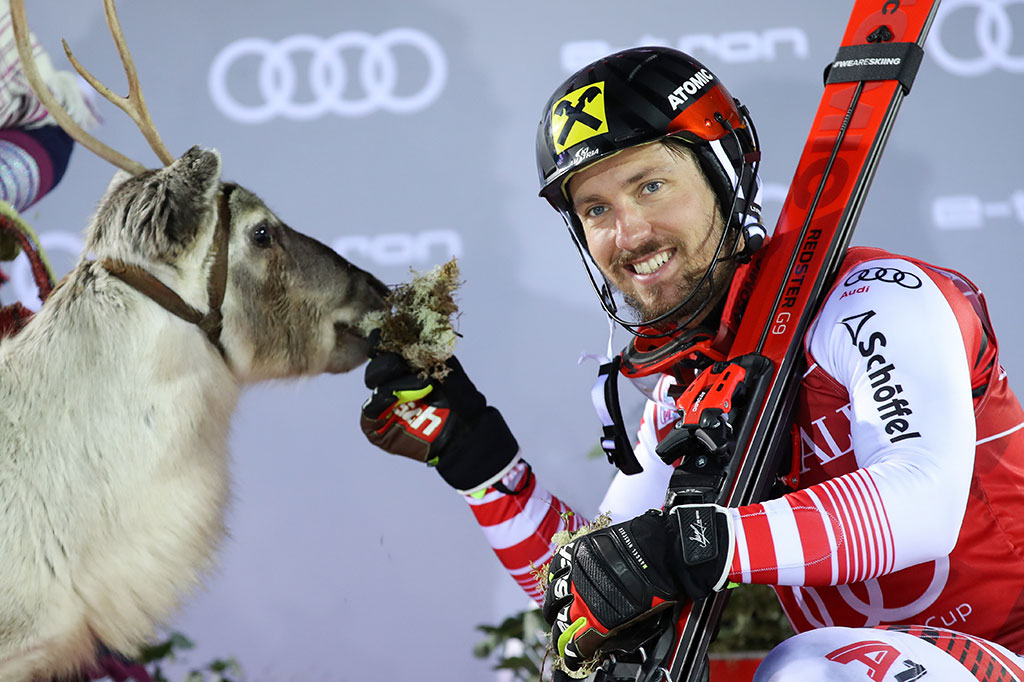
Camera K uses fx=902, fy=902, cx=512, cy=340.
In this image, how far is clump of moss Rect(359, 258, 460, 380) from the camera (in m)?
1.95

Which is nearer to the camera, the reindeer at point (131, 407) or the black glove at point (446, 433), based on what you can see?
the reindeer at point (131, 407)

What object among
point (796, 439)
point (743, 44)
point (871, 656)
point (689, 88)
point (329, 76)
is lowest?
point (871, 656)

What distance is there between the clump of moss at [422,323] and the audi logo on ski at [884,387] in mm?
900

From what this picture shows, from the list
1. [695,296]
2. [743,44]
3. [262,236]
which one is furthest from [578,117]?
[743,44]

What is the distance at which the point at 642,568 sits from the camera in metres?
1.22

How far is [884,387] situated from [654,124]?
65 centimetres

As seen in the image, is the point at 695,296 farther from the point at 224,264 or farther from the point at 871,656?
the point at 224,264

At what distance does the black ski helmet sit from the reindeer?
675mm

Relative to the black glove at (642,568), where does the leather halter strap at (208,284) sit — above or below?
above

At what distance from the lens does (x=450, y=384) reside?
2.04m

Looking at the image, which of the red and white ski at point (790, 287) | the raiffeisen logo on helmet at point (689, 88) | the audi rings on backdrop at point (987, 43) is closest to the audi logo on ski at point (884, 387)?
the red and white ski at point (790, 287)

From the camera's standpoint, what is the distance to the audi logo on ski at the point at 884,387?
4.16ft

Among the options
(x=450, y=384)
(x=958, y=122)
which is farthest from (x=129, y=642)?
(x=958, y=122)

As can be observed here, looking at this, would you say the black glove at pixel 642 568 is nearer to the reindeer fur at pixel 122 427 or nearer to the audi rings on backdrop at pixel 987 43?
the reindeer fur at pixel 122 427
